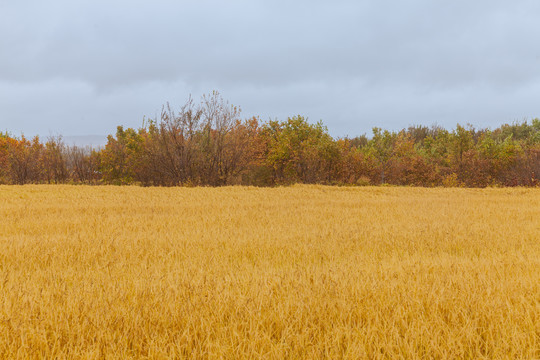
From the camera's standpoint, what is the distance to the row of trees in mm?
25625

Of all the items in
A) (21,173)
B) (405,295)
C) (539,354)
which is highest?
(21,173)

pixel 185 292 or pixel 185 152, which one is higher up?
pixel 185 152

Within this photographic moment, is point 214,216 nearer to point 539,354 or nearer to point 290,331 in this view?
point 290,331

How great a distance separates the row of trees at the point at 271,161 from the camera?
84.1ft

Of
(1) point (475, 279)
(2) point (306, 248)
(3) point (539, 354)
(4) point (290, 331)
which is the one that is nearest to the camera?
(3) point (539, 354)

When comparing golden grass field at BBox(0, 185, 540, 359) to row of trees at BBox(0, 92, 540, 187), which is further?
row of trees at BBox(0, 92, 540, 187)

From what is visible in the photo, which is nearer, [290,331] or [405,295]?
[290,331]

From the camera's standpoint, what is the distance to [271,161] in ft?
112

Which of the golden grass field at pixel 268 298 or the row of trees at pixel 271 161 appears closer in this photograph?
the golden grass field at pixel 268 298

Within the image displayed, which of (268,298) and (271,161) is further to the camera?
(271,161)

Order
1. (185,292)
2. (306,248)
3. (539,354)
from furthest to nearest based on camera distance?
(306,248) < (185,292) < (539,354)

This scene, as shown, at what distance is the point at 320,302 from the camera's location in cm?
276

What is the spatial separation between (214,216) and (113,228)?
270cm

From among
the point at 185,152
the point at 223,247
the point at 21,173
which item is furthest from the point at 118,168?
the point at 223,247
